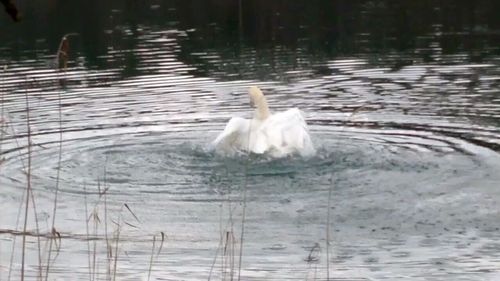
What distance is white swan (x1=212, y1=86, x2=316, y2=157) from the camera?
12172mm

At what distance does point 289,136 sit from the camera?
1225 cm

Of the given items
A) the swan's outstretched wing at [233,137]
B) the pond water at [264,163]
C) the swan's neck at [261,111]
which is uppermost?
the swan's neck at [261,111]

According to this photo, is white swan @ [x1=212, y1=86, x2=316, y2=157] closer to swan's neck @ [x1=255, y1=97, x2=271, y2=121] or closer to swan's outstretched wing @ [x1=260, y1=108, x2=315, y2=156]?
swan's outstretched wing @ [x1=260, y1=108, x2=315, y2=156]

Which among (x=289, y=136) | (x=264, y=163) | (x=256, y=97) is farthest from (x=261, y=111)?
(x=264, y=163)

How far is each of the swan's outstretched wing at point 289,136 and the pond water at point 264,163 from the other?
5.4 inches

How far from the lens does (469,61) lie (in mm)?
20391

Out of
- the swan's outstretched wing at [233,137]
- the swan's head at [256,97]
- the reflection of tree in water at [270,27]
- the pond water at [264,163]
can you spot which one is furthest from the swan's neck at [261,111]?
the reflection of tree in water at [270,27]

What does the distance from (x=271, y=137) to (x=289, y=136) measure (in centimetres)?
20

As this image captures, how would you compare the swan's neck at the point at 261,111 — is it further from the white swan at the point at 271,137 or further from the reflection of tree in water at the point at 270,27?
the reflection of tree in water at the point at 270,27

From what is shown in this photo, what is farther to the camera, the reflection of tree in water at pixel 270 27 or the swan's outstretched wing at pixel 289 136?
the reflection of tree in water at pixel 270 27

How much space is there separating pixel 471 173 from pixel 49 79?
409 inches

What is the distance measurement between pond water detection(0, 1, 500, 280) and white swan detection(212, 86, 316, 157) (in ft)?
0.49

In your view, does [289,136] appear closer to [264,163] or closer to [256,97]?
[264,163]

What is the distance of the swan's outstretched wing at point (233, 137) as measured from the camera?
12.4 m
